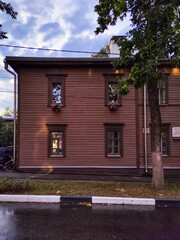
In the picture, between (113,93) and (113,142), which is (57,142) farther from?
(113,93)

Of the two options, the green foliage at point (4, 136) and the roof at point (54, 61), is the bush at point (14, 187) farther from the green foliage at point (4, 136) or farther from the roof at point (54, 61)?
the green foliage at point (4, 136)

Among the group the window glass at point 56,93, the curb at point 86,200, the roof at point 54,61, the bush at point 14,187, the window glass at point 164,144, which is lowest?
the curb at point 86,200

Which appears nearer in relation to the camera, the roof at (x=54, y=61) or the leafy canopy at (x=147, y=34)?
the leafy canopy at (x=147, y=34)

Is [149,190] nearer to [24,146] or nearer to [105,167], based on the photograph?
[105,167]

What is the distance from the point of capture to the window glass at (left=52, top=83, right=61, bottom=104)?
1352 cm

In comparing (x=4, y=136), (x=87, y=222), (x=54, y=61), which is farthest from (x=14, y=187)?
(x=4, y=136)

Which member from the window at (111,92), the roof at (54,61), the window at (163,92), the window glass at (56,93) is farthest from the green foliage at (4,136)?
the window at (163,92)

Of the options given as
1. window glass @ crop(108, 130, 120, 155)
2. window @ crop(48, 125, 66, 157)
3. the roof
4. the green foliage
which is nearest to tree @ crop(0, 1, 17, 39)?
the roof

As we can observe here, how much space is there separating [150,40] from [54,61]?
298 inches

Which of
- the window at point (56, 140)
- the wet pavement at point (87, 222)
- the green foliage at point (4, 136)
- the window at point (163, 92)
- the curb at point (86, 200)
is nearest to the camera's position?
the wet pavement at point (87, 222)

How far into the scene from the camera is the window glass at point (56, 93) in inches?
532

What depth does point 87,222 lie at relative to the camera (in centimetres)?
465

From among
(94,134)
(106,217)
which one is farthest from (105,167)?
(106,217)

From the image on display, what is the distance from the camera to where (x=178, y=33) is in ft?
22.8
